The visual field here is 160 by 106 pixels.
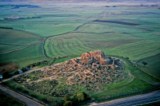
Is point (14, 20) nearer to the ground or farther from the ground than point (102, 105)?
farther from the ground

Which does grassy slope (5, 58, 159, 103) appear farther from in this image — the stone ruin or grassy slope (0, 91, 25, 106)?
grassy slope (0, 91, 25, 106)

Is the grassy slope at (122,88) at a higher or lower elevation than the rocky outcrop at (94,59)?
lower

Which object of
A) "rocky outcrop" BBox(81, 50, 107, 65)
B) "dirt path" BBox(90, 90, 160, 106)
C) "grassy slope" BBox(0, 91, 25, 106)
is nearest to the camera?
"grassy slope" BBox(0, 91, 25, 106)

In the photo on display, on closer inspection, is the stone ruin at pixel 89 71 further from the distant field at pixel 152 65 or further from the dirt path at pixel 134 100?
the dirt path at pixel 134 100

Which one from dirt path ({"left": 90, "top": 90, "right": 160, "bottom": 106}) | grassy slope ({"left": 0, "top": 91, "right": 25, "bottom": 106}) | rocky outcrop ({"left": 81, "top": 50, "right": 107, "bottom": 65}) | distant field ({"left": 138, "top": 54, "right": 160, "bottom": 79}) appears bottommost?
dirt path ({"left": 90, "top": 90, "right": 160, "bottom": 106})

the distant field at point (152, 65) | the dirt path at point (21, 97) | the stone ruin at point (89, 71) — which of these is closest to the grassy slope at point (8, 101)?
the dirt path at point (21, 97)

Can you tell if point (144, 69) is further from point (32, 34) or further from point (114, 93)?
point (32, 34)

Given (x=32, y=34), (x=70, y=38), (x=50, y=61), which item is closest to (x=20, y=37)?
(x=32, y=34)

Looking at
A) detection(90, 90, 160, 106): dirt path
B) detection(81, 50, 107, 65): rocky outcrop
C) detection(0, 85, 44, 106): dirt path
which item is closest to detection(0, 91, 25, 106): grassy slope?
detection(0, 85, 44, 106): dirt path

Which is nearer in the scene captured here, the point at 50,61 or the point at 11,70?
the point at 11,70
